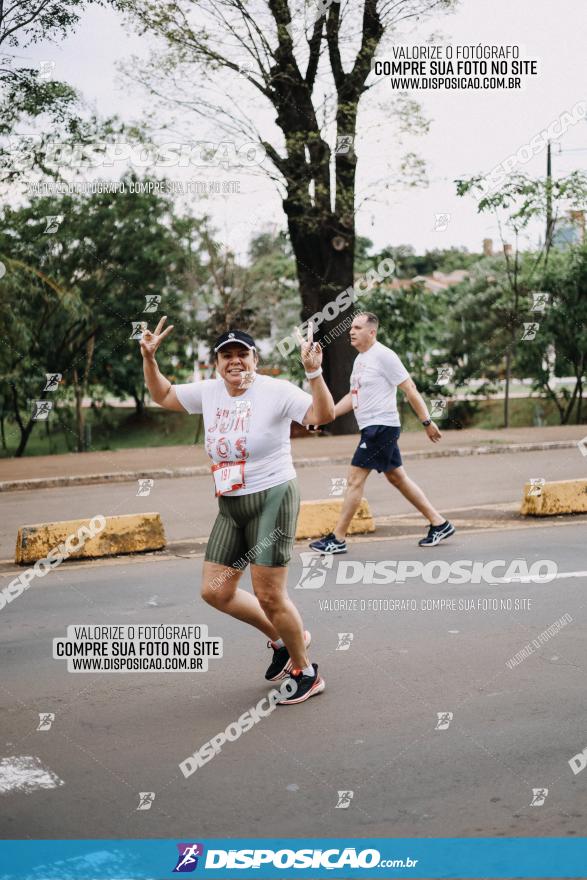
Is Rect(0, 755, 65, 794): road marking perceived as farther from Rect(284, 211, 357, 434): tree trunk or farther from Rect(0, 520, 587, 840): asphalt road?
Rect(284, 211, 357, 434): tree trunk

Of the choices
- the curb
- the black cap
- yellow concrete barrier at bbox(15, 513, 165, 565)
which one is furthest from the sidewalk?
Answer: the black cap

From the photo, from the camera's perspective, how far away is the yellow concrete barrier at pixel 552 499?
1062cm

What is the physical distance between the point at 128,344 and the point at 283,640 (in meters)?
20.1

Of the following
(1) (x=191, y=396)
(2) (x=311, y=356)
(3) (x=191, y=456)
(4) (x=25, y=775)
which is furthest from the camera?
(3) (x=191, y=456)

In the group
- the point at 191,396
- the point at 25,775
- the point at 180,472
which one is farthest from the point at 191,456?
the point at 25,775

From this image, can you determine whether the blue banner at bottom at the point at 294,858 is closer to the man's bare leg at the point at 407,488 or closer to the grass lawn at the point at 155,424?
the man's bare leg at the point at 407,488

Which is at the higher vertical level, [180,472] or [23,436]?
[180,472]

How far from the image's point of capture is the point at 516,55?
17094 mm

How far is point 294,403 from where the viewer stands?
17.4ft

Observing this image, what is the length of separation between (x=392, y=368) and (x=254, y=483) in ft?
12.2

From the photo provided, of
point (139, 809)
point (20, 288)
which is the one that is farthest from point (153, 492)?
point (139, 809)

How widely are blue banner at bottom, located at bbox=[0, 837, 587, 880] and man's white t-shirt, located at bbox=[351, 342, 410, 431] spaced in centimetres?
530

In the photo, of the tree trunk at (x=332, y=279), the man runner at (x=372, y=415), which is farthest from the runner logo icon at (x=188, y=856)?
the tree trunk at (x=332, y=279)

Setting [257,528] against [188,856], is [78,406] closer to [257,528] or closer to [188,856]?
[257,528]
